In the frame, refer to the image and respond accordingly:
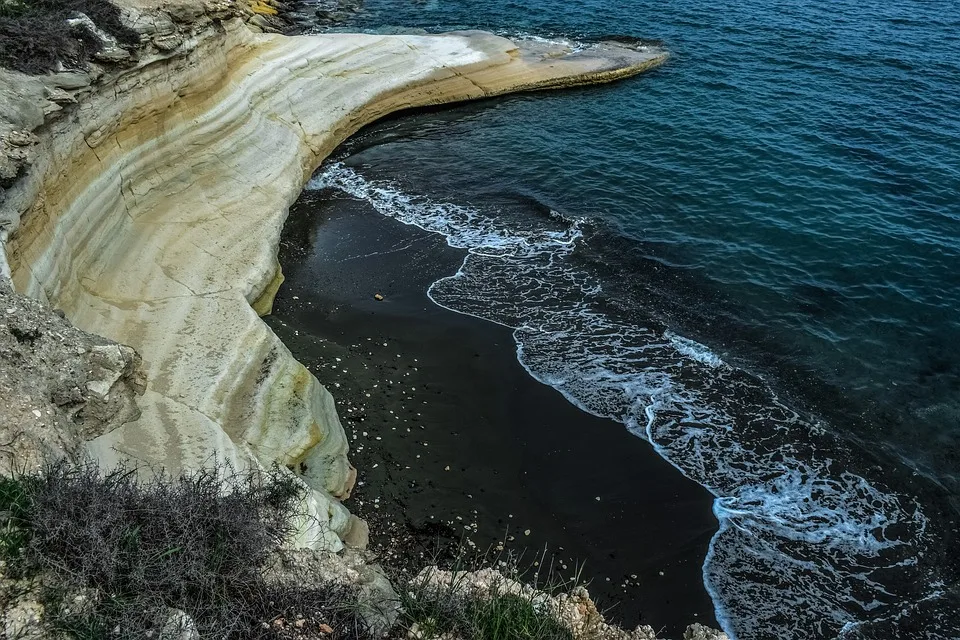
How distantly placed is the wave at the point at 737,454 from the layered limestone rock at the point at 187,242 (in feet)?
16.8

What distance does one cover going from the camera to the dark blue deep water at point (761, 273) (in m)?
11.3

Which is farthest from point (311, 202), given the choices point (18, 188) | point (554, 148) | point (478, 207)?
point (18, 188)

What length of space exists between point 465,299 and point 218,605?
11541mm

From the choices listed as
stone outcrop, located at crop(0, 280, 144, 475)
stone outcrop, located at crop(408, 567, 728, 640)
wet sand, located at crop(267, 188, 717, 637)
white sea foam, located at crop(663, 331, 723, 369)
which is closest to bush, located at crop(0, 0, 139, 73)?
stone outcrop, located at crop(0, 280, 144, 475)

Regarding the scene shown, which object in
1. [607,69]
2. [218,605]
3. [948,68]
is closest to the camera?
[218,605]

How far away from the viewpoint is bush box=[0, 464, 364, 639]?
5.74 metres

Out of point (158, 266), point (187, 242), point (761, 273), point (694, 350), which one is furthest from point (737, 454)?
point (187, 242)

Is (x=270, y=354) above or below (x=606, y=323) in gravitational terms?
above

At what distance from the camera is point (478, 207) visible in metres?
21.3

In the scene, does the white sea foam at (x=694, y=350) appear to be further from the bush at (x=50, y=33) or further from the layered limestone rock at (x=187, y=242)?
the bush at (x=50, y=33)

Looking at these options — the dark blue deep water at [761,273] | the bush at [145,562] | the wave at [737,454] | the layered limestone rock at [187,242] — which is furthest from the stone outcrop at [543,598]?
the dark blue deep water at [761,273]

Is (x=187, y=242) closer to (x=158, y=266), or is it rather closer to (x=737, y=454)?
(x=158, y=266)

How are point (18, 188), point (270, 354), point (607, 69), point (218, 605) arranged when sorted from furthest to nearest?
point (607, 69), point (270, 354), point (18, 188), point (218, 605)

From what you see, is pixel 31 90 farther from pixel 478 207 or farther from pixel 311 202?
pixel 478 207
